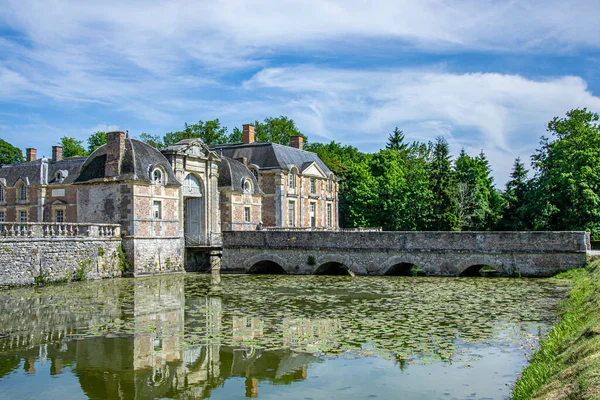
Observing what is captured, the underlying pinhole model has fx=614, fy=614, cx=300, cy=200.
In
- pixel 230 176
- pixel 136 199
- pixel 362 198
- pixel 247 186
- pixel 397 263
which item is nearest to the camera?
pixel 397 263

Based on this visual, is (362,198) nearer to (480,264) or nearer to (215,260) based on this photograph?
(215,260)

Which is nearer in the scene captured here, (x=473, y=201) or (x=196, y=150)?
(x=196, y=150)

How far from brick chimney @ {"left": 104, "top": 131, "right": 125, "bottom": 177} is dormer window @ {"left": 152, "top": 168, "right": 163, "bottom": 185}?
147 centimetres

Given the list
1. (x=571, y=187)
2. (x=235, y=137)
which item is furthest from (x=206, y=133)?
(x=571, y=187)

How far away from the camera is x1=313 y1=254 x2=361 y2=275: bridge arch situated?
2592 centimetres

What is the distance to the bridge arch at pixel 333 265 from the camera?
2592 cm

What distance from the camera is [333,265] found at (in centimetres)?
2764

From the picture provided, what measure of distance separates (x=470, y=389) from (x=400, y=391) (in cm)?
97

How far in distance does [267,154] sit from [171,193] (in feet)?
35.4

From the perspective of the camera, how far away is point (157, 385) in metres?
9.01

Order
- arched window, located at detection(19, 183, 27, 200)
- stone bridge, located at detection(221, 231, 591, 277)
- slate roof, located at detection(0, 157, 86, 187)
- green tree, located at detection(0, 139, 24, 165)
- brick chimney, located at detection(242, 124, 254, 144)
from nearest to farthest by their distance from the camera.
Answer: stone bridge, located at detection(221, 231, 591, 277) → slate roof, located at detection(0, 157, 86, 187) → arched window, located at detection(19, 183, 27, 200) → brick chimney, located at detection(242, 124, 254, 144) → green tree, located at detection(0, 139, 24, 165)

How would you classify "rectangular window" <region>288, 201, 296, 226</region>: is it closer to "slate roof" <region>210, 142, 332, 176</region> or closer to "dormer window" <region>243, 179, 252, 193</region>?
"slate roof" <region>210, 142, 332, 176</region>

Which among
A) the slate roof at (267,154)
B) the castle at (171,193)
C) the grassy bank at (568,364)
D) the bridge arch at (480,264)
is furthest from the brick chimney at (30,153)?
the grassy bank at (568,364)

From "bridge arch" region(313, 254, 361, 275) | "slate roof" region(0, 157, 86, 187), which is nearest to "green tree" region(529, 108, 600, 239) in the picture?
"bridge arch" region(313, 254, 361, 275)
